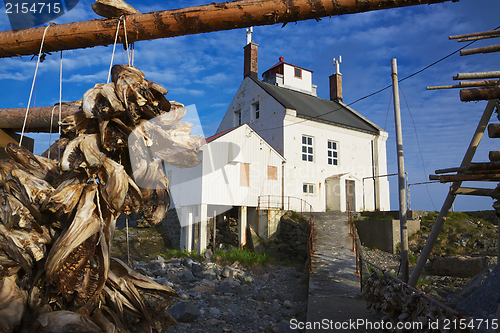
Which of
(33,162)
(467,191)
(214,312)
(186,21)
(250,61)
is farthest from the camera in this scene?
(250,61)

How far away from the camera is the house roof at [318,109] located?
19.2 m

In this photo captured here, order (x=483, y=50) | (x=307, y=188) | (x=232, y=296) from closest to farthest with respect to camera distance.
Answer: (x=483, y=50)
(x=232, y=296)
(x=307, y=188)

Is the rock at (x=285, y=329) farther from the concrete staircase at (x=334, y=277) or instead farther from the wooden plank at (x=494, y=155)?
the wooden plank at (x=494, y=155)

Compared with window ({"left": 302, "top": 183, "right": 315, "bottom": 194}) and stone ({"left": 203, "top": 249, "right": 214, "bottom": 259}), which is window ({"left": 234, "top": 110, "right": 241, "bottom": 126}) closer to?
window ({"left": 302, "top": 183, "right": 315, "bottom": 194})

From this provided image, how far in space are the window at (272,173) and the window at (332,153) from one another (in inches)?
170

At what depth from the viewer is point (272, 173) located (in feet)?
56.4

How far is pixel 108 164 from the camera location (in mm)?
3631

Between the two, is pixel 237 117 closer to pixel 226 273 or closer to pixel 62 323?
pixel 226 273

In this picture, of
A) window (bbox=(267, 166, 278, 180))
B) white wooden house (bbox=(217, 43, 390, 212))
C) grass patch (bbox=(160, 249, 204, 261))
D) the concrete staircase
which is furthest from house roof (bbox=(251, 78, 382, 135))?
grass patch (bbox=(160, 249, 204, 261))

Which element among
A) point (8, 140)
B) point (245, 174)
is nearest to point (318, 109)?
point (245, 174)

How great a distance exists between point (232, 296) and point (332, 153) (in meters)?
12.8

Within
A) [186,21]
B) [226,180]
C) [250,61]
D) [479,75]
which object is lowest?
[226,180]

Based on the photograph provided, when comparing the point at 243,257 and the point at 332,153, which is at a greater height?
the point at 332,153

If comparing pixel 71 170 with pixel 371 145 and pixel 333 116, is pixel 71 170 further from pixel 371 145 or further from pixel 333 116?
pixel 371 145
